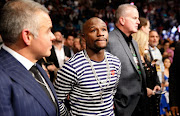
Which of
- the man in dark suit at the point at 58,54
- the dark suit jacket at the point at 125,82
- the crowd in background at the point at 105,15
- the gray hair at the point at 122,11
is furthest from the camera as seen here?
the crowd in background at the point at 105,15

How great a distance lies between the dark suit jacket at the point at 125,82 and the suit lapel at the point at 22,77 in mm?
1024

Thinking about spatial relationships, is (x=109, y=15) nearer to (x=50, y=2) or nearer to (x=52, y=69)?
(x=50, y=2)

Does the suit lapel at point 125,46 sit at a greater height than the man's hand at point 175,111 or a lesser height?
greater

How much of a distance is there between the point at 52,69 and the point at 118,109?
1356 millimetres

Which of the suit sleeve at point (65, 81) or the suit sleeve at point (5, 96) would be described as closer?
the suit sleeve at point (5, 96)

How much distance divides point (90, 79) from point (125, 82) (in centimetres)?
57

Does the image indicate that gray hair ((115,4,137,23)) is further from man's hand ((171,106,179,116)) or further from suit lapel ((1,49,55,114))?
suit lapel ((1,49,55,114))

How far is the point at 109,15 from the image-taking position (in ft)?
33.7

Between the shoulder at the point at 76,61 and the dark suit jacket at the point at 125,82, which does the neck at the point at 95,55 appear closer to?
the shoulder at the point at 76,61

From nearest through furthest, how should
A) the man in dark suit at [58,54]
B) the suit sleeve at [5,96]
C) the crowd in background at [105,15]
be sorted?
the suit sleeve at [5,96] → the man in dark suit at [58,54] → the crowd in background at [105,15]

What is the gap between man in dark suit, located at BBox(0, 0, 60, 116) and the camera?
824 mm

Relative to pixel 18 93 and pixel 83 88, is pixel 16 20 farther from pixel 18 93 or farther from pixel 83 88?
pixel 83 88

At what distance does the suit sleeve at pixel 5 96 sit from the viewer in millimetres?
768

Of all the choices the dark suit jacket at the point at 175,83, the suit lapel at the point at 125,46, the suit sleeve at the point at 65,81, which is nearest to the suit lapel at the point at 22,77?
the suit sleeve at the point at 65,81
